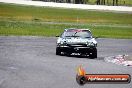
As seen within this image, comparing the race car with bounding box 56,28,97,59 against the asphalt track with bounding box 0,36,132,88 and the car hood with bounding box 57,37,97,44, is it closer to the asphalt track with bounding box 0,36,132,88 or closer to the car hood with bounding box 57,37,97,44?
the car hood with bounding box 57,37,97,44

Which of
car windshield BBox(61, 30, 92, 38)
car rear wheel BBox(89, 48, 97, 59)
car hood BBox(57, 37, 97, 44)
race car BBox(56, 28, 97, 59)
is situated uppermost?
car windshield BBox(61, 30, 92, 38)

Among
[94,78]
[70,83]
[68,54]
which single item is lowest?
[68,54]

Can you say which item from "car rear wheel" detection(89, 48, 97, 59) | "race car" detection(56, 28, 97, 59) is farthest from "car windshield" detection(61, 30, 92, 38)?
"car rear wheel" detection(89, 48, 97, 59)

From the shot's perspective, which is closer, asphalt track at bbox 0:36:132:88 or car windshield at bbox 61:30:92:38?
asphalt track at bbox 0:36:132:88

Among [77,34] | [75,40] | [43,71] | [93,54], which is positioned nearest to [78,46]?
[75,40]

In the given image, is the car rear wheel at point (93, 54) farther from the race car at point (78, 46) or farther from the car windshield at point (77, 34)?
the car windshield at point (77, 34)

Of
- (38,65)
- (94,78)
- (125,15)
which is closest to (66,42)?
(38,65)

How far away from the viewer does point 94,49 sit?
2345 centimetres

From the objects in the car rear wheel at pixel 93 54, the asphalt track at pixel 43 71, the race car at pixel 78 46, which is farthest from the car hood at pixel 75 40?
the asphalt track at pixel 43 71

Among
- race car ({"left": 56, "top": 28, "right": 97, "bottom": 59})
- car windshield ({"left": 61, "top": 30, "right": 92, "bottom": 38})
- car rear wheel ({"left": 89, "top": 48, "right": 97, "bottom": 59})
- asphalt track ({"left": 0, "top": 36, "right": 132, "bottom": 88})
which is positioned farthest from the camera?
car windshield ({"left": 61, "top": 30, "right": 92, "bottom": 38})

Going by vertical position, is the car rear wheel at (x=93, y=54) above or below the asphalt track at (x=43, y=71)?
below

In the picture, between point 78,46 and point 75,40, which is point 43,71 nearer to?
point 78,46

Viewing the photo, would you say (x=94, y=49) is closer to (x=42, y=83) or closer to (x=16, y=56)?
(x=16, y=56)

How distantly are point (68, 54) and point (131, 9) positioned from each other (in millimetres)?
67949
